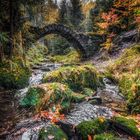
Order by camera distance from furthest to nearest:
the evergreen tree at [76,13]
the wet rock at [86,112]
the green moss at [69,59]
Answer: the evergreen tree at [76,13], the green moss at [69,59], the wet rock at [86,112]

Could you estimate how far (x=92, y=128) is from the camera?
5.17 meters

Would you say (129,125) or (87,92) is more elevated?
(87,92)

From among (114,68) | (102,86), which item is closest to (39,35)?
(114,68)

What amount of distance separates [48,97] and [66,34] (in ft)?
56.7

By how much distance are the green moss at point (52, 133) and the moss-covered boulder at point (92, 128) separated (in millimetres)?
396

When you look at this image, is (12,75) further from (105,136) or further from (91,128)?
(105,136)

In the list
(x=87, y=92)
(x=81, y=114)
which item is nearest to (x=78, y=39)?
(x=87, y=92)

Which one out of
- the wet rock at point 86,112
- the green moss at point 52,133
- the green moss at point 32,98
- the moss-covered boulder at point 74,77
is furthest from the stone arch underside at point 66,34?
the green moss at point 52,133

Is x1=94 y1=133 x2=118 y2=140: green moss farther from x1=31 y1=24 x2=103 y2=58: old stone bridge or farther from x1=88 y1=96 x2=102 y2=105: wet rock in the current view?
x1=31 y1=24 x2=103 y2=58: old stone bridge

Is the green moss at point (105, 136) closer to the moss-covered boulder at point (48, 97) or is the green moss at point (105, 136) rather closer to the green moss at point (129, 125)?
→ the green moss at point (129, 125)

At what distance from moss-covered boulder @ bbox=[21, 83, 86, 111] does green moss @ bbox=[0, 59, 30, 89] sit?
2815 mm

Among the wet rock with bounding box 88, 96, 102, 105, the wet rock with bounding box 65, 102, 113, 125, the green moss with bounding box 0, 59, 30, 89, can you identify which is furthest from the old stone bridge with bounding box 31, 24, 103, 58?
the wet rock with bounding box 65, 102, 113, 125

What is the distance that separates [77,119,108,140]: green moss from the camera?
4.99 meters

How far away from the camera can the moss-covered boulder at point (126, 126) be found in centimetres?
516
